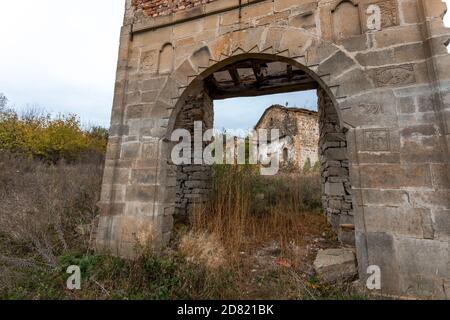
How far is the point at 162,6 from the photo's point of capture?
153 inches

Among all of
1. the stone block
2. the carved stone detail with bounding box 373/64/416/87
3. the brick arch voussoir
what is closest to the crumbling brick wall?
the brick arch voussoir

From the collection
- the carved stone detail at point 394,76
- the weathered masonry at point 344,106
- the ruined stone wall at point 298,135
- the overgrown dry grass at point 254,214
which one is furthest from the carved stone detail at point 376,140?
the ruined stone wall at point 298,135

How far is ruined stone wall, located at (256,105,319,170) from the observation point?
536 inches

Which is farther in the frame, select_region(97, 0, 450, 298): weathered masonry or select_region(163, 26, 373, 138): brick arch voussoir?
select_region(163, 26, 373, 138): brick arch voussoir

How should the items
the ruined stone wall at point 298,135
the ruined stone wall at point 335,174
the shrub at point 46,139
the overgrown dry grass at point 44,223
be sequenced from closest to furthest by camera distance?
the overgrown dry grass at point 44,223 → the ruined stone wall at point 335,174 → the shrub at point 46,139 → the ruined stone wall at point 298,135

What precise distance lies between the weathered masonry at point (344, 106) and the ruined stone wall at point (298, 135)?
9.35m

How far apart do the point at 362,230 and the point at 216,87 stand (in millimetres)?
4766

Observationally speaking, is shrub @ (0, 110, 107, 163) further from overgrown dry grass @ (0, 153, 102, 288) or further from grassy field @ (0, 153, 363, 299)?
grassy field @ (0, 153, 363, 299)

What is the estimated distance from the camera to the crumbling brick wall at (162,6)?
3.69 m

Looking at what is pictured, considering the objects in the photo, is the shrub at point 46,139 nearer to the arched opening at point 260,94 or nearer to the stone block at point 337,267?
the arched opening at point 260,94

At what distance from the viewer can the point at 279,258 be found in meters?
3.17

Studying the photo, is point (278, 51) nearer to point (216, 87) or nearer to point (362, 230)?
point (362, 230)

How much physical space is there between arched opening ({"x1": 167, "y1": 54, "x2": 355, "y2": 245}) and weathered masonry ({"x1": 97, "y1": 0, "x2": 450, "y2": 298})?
6 centimetres

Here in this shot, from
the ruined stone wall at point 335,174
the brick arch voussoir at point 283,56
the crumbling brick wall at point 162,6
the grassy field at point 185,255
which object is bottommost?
the grassy field at point 185,255
